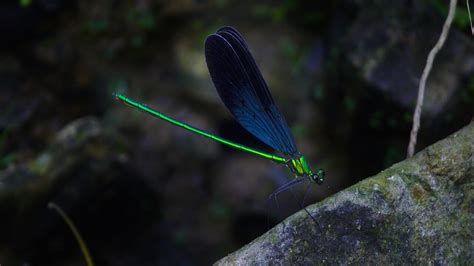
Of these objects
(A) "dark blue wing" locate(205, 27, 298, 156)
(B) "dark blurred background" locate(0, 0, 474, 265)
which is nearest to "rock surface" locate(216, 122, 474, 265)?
(A) "dark blue wing" locate(205, 27, 298, 156)

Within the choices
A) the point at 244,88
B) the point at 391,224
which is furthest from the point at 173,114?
the point at 391,224

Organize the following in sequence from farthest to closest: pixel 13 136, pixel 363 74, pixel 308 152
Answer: pixel 308 152, pixel 13 136, pixel 363 74

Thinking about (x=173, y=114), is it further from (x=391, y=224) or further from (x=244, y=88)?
(x=391, y=224)

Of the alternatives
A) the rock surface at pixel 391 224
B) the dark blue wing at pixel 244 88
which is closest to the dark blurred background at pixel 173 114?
the dark blue wing at pixel 244 88

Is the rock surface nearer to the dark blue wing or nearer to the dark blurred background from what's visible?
the dark blue wing

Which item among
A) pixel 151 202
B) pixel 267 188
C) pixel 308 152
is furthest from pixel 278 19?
pixel 151 202

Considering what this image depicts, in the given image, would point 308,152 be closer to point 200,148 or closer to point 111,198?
point 200,148
